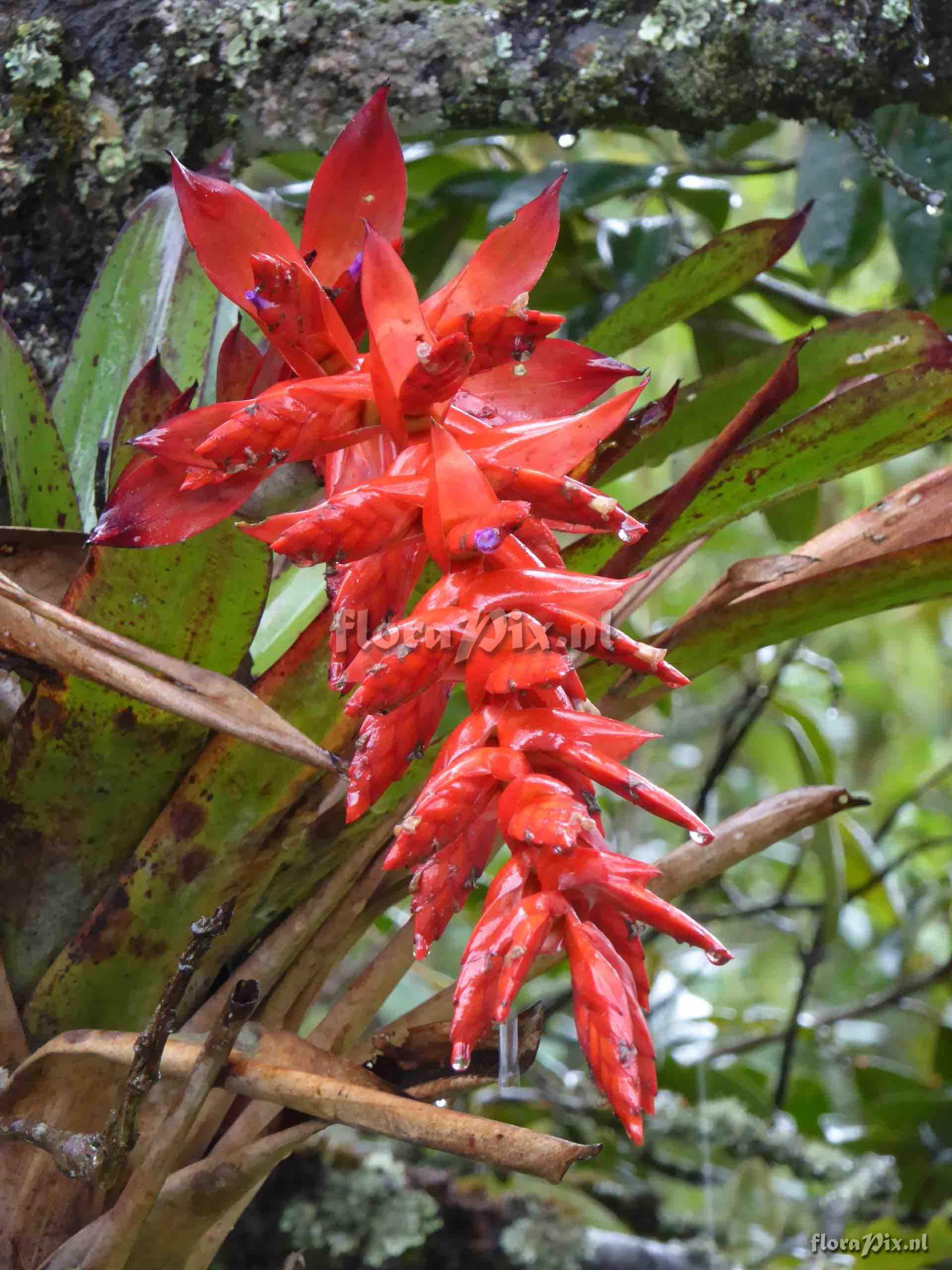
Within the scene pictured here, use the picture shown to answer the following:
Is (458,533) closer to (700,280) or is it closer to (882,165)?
(700,280)

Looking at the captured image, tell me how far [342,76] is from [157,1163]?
2.50ft

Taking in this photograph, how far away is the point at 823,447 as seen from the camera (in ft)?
1.91

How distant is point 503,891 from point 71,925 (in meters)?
0.38

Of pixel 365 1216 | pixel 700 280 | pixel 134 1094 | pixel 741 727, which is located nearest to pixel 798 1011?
pixel 741 727

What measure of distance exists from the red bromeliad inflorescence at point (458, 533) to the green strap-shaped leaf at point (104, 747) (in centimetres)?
9

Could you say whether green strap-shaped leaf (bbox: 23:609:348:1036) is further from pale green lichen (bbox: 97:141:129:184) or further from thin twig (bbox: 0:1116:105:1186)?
pale green lichen (bbox: 97:141:129:184)

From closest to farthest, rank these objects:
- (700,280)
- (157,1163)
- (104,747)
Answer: (157,1163), (104,747), (700,280)

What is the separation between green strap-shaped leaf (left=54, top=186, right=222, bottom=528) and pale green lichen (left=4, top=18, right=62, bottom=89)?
142 mm

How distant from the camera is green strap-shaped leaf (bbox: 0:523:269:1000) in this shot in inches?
21.6

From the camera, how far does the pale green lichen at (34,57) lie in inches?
30.0

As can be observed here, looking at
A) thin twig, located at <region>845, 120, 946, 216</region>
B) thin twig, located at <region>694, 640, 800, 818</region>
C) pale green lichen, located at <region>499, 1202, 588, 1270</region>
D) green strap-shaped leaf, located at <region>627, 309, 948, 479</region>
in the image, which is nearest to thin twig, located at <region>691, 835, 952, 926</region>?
thin twig, located at <region>694, 640, 800, 818</region>

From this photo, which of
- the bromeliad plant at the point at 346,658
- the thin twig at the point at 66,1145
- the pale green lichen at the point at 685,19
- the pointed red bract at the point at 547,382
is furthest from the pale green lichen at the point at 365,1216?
the pale green lichen at the point at 685,19

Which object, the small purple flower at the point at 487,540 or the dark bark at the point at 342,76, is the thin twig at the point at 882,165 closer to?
the dark bark at the point at 342,76

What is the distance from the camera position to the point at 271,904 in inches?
24.5
